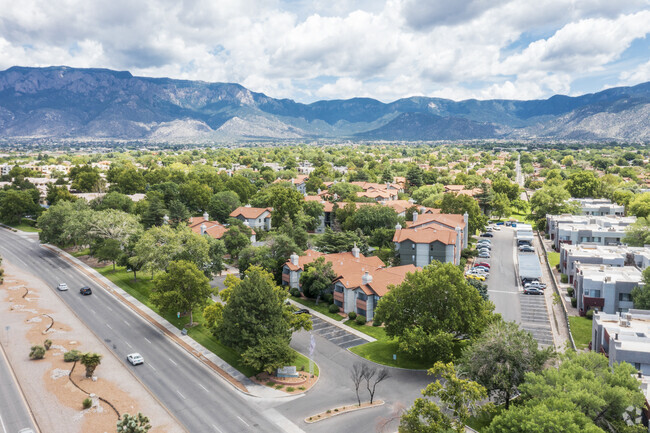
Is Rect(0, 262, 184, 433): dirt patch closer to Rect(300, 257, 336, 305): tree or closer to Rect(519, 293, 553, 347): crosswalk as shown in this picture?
Rect(300, 257, 336, 305): tree

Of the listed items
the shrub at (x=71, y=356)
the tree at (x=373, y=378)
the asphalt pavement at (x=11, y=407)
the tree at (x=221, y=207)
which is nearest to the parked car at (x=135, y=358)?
the shrub at (x=71, y=356)

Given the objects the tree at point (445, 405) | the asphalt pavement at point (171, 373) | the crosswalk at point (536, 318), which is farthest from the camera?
the crosswalk at point (536, 318)

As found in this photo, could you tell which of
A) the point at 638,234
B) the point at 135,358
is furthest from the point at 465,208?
the point at 135,358

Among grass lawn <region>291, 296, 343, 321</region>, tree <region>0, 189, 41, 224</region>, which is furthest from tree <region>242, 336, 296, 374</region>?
tree <region>0, 189, 41, 224</region>

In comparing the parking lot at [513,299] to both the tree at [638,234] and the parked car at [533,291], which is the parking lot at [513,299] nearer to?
the parked car at [533,291]

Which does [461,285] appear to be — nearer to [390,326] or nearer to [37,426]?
[390,326]

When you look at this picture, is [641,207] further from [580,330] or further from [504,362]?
[504,362]
